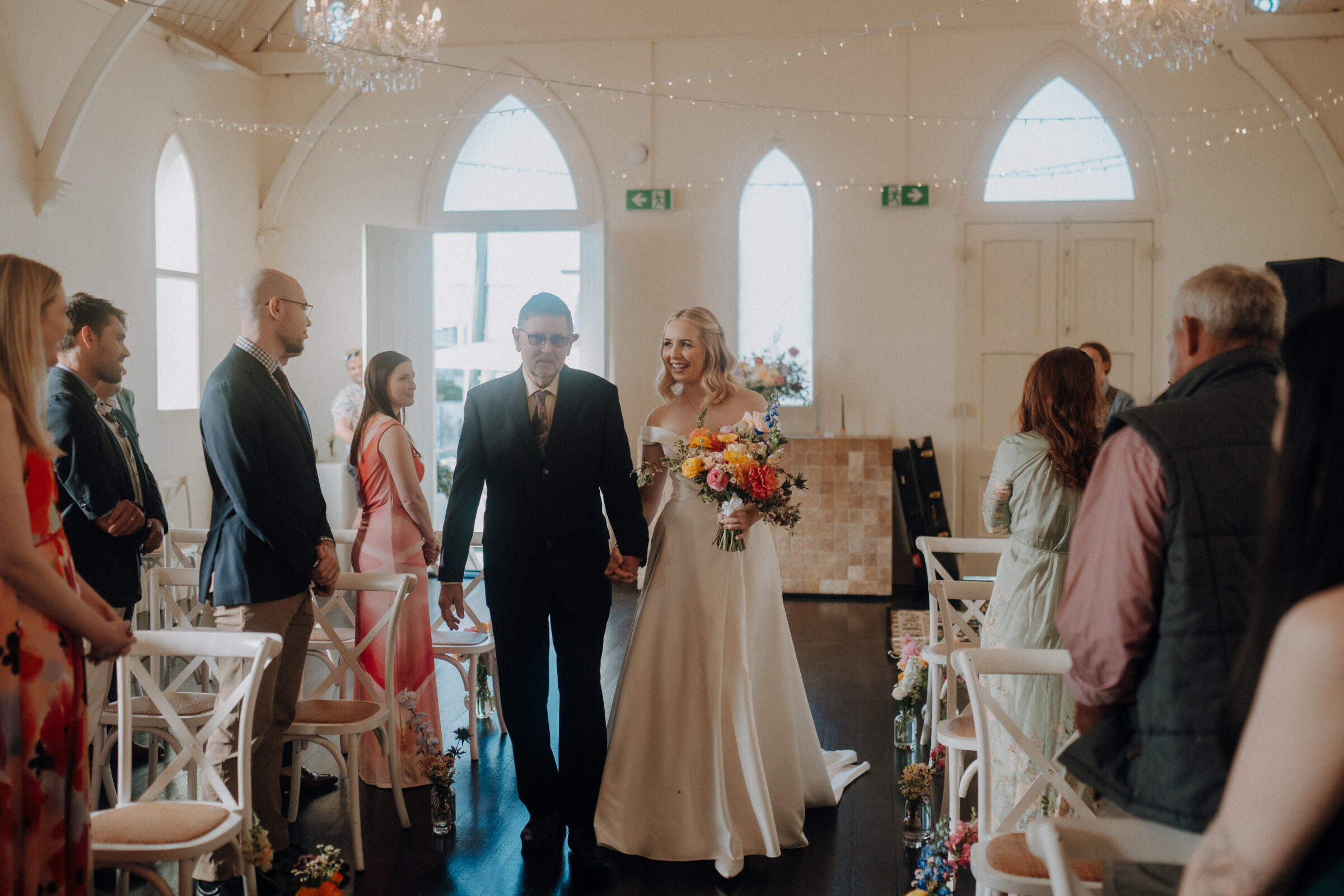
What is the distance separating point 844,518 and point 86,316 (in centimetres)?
579

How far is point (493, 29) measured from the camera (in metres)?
8.98

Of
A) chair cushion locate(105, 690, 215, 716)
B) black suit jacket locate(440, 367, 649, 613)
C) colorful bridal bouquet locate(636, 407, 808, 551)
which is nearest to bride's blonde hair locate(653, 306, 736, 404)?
colorful bridal bouquet locate(636, 407, 808, 551)

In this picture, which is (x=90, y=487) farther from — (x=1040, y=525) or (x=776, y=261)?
(x=776, y=261)

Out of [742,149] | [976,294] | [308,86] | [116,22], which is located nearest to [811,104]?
[742,149]

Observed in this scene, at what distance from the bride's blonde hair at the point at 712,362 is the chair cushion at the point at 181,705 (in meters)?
1.89

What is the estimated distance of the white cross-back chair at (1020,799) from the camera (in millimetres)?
2266

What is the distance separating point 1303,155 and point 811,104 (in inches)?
153

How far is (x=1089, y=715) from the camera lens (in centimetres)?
182

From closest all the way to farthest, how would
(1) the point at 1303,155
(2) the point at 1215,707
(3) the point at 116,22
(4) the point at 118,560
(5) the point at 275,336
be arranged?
1. (2) the point at 1215,707
2. (5) the point at 275,336
3. (4) the point at 118,560
4. (3) the point at 116,22
5. (1) the point at 1303,155

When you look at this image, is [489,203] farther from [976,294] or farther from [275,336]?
[275,336]

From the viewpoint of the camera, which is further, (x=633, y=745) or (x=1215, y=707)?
(x=633, y=745)

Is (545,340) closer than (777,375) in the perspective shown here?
Yes

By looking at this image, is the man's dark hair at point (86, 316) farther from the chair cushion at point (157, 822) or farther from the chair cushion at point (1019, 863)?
the chair cushion at point (1019, 863)

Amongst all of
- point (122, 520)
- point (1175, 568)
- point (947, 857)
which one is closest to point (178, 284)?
point (122, 520)
